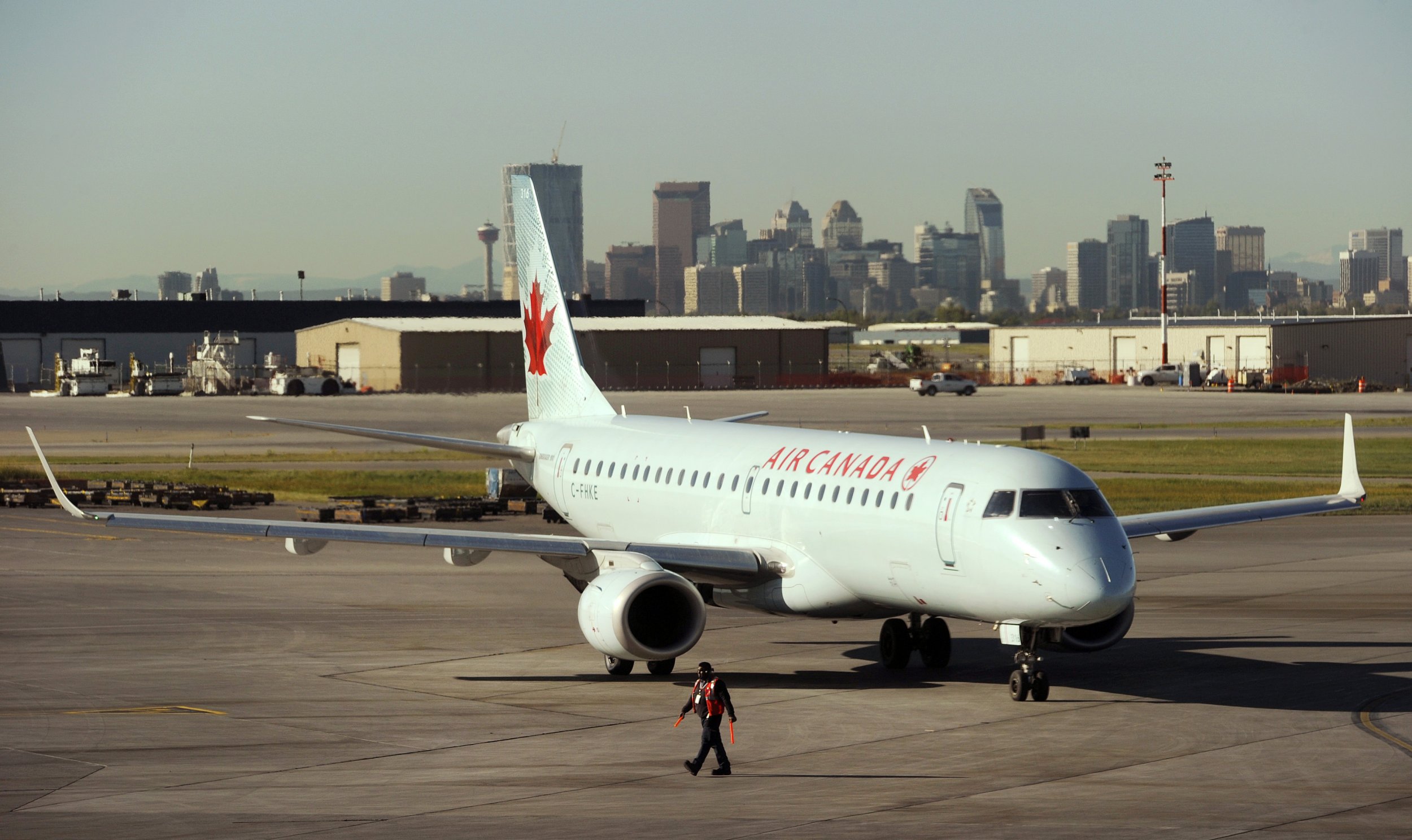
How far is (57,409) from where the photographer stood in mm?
133375

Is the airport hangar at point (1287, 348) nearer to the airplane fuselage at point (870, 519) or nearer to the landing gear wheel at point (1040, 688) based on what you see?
the airplane fuselage at point (870, 519)

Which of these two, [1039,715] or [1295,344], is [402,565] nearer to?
[1039,715]

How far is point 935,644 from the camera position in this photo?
3225 centimetres

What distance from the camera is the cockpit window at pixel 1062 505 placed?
88.3ft

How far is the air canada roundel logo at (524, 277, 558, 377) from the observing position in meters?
44.4

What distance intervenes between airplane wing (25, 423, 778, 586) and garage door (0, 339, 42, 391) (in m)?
167

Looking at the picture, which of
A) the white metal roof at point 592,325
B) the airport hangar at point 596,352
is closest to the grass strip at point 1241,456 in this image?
the airport hangar at point 596,352

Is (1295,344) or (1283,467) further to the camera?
(1295,344)

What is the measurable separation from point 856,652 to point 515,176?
60.3ft

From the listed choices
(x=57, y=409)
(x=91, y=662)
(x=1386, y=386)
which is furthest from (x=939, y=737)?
(x=1386, y=386)

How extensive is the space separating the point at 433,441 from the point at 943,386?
116 meters

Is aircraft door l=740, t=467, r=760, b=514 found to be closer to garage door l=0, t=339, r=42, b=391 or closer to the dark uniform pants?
the dark uniform pants

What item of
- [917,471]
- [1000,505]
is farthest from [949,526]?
[917,471]

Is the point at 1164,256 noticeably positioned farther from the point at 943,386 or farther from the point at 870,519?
the point at 870,519
